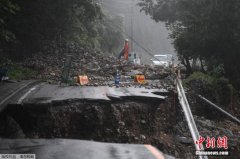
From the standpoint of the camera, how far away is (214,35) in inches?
795

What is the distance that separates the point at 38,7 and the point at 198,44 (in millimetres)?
10281

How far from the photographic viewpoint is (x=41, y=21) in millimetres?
25578

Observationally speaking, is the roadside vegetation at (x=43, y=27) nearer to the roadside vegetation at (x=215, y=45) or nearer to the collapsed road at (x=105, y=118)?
the roadside vegetation at (x=215, y=45)

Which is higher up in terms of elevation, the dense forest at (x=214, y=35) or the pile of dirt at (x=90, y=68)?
the dense forest at (x=214, y=35)

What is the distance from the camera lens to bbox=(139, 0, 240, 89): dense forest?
19312 millimetres

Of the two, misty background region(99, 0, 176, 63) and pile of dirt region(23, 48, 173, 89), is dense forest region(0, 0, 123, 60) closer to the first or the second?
pile of dirt region(23, 48, 173, 89)

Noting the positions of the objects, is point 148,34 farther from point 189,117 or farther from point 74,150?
point 74,150

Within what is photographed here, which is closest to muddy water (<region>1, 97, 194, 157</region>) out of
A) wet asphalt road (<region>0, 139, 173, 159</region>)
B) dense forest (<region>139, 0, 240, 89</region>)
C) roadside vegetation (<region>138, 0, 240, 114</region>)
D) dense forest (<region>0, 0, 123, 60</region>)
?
wet asphalt road (<region>0, 139, 173, 159</region>)

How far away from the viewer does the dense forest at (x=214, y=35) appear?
1931cm

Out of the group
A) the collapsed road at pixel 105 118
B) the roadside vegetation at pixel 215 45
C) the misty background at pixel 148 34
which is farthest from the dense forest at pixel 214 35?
the misty background at pixel 148 34

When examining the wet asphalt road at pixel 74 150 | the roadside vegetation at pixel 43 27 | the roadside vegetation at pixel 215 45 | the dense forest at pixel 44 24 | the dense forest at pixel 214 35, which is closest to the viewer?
the wet asphalt road at pixel 74 150

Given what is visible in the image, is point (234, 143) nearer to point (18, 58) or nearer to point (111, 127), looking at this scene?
point (111, 127)

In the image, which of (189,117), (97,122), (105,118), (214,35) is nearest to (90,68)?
(214,35)

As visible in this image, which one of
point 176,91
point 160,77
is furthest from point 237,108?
point 176,91
